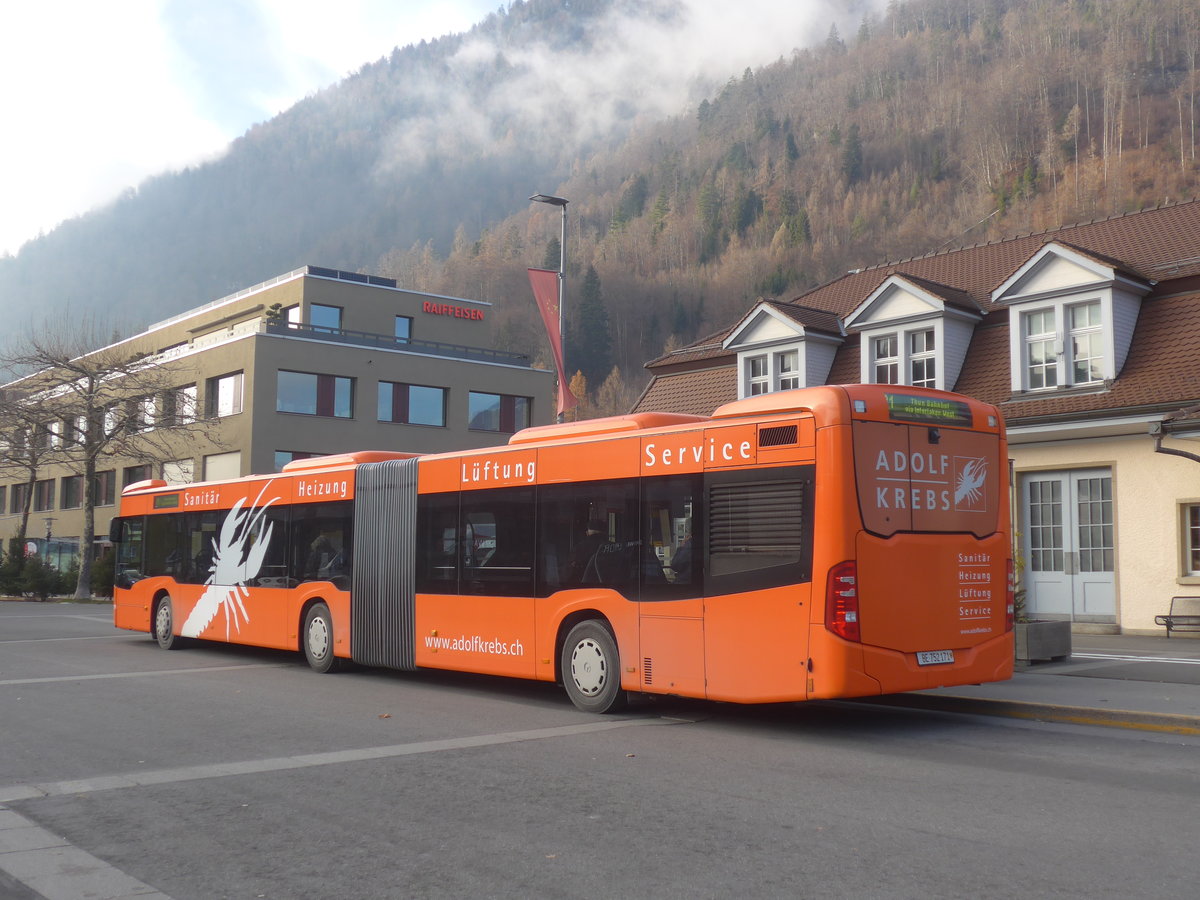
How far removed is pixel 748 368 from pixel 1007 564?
1517cm

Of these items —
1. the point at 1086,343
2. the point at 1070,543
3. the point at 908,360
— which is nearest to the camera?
the point at 1086,343

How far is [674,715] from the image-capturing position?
10875 millimetres

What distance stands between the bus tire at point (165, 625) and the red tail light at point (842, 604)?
13.3m

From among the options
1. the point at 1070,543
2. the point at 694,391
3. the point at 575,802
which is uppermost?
the point at 694,391

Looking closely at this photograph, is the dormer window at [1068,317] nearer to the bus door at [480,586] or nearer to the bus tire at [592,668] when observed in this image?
the bus door at [480,586]

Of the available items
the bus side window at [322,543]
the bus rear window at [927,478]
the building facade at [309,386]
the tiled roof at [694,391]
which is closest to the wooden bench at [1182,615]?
the bus rear window at [927,478]

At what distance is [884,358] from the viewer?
23.1 m

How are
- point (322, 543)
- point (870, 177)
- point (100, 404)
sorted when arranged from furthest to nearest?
1. point (870, 177)
2. point (100, 404)
3. point (322, 543)

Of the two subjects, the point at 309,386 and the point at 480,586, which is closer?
the point at 480,586

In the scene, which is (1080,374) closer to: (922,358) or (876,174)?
(922,358)

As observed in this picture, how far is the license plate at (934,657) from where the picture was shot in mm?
9469

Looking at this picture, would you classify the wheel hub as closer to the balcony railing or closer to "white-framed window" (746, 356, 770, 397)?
"white-framed window" (746, 356, 770, 397)

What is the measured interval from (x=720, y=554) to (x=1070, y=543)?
1257cm

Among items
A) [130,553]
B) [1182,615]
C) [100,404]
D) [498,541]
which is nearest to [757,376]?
[1182,615]
